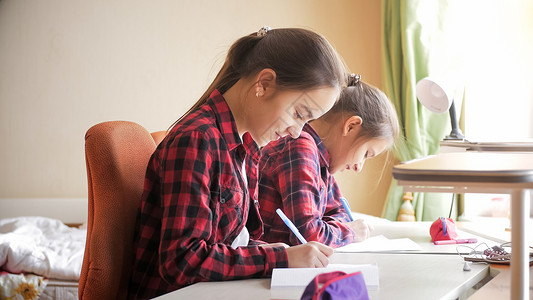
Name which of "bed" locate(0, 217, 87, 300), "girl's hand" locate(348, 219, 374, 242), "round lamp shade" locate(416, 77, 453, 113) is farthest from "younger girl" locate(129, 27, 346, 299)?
"bed" locate(0, 217, 87, 300)

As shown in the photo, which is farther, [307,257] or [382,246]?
[382,246]

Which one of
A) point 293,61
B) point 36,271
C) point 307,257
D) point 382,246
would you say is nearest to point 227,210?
point 307,257

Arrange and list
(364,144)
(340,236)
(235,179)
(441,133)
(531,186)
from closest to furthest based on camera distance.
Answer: (531,186) → (235,179) → (340,236) → (364,144) → (441,133)

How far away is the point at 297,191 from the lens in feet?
4.66

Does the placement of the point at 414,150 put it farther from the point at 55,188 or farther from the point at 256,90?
the point at 55,188

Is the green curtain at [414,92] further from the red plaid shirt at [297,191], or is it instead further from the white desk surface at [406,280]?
the white desk surface at [406,280]

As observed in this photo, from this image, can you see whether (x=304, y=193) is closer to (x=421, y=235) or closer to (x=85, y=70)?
(x=421, y=235)

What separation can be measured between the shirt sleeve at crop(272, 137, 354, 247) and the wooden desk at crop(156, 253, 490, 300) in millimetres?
183

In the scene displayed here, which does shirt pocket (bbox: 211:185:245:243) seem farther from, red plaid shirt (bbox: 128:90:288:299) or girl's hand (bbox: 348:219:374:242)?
girl's hand (bbox: 348:219:374:242)

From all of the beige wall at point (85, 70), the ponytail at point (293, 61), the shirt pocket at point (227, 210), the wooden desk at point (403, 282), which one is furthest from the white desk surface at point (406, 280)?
the beige wall at point (85, 70)

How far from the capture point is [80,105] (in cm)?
332

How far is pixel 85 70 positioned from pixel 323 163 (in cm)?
213

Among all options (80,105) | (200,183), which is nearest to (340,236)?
(200,183)

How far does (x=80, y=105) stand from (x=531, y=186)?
3.01 meters
